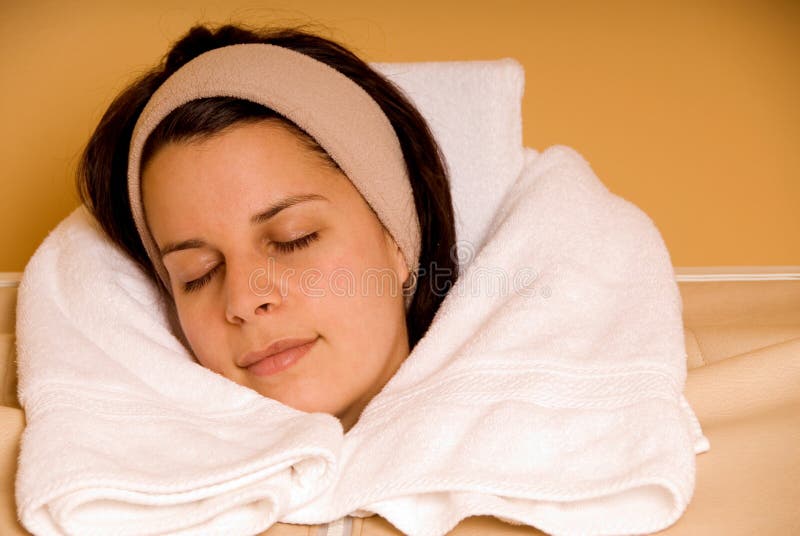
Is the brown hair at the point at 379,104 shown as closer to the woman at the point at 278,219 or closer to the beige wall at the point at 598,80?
the woman at the point at 278,219

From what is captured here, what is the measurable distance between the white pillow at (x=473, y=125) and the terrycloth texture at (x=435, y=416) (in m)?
0.17

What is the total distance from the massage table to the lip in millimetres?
238

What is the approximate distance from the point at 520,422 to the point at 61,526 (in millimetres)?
581

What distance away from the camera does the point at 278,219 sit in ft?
4.57

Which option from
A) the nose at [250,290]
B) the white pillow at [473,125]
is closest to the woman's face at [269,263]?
the nose at [250,290]

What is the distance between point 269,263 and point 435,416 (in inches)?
13.0

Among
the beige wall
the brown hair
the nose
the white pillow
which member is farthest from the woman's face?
the beige wall

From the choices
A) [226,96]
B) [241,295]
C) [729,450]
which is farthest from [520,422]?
[226,96]

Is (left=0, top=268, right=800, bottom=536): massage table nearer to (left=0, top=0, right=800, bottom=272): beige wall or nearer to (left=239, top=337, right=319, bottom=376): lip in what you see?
(left=239, top=337, right=319, bottom=376): lip

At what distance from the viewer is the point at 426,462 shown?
1.21 m

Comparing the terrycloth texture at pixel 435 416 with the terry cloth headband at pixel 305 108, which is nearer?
the terrycloth texture at pixel 435 416

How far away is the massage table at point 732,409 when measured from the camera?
118cm

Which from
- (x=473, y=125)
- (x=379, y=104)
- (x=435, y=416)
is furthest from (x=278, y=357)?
(x=473, y=125)

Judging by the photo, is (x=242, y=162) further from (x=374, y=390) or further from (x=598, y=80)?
(x=598, y=80)
